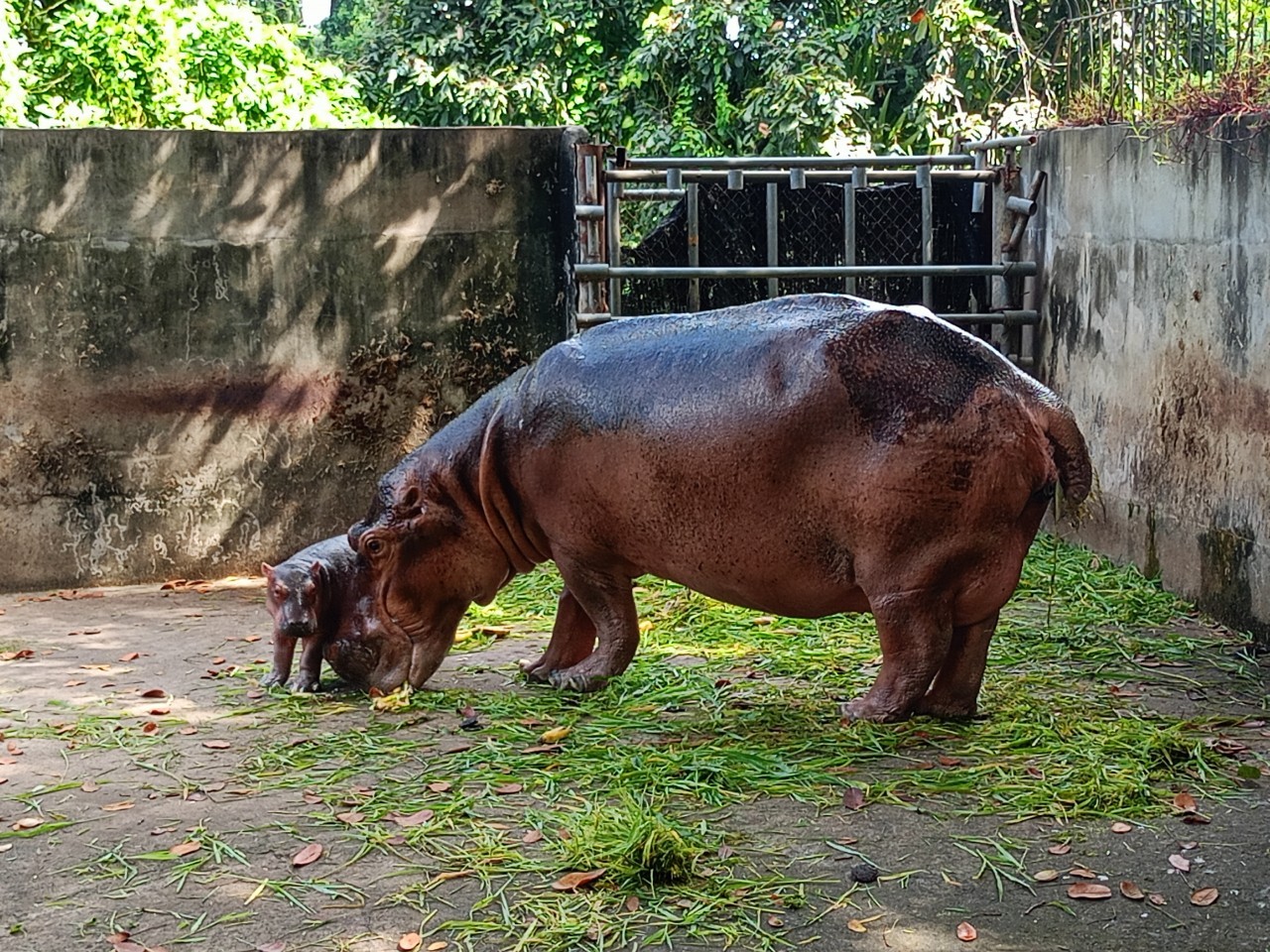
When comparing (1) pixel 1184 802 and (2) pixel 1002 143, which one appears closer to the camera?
(1) pixel 1184 802

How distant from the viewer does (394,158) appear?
8.37m

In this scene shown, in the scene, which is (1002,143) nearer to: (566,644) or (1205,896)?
(566,644)

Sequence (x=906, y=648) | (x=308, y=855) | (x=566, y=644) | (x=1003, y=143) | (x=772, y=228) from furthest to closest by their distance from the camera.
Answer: (x=1003, y=143), (x=772, y=228), (x=566, y=644), (x=906, y=648), (x=308, y=855)

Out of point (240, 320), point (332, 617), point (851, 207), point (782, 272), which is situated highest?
point (851, 207)

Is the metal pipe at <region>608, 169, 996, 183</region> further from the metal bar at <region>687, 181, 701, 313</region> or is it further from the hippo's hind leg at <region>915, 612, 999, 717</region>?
the hippo's hind leg at <region>915, 612, 999, 717</region>

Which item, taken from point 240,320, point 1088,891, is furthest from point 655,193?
point 1088,891

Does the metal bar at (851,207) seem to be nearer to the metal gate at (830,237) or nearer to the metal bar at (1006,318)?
the metal gate at (830,237)

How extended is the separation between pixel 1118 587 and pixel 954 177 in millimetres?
2753

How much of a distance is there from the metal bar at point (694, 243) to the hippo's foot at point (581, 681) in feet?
10.9

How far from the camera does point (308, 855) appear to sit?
4207 millimetres

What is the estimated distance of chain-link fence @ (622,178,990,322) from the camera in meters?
8.89

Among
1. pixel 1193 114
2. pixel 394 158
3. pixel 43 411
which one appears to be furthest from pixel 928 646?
pixel 43 411

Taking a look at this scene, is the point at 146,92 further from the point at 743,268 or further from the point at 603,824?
the point at 603,824

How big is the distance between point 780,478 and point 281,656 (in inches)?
83.3
